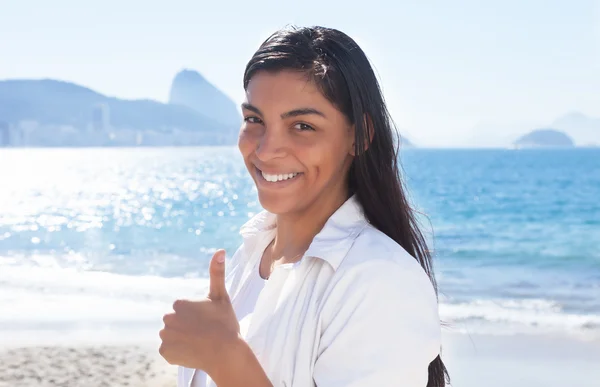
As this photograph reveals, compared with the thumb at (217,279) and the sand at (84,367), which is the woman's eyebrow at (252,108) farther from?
the sand at (84,367)

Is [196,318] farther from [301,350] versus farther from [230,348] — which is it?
[301,350]

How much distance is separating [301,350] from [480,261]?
13.6 metres

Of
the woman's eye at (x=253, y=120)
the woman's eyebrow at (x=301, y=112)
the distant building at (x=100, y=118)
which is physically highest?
the woman's eyebrow at (x=301, y=112)

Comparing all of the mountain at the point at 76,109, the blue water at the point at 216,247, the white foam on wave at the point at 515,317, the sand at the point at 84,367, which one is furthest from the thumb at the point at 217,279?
the mountain at the point at 76,109

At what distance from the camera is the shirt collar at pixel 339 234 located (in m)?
1.57

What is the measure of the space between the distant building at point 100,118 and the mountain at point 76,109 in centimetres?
65

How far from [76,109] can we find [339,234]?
151496 millimetres

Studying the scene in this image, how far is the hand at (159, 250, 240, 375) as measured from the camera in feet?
5.04

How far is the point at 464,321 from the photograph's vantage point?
8.48 meters

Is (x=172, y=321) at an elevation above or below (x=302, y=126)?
below

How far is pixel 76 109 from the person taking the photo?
14575 cm

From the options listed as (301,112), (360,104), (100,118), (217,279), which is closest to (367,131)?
(360,104)

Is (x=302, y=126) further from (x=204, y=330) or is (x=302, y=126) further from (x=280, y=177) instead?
(x=204, y=330)

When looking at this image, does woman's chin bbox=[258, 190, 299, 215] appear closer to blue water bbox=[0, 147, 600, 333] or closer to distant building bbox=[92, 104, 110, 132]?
blue water bbox=[0, 147, 600, 333]
